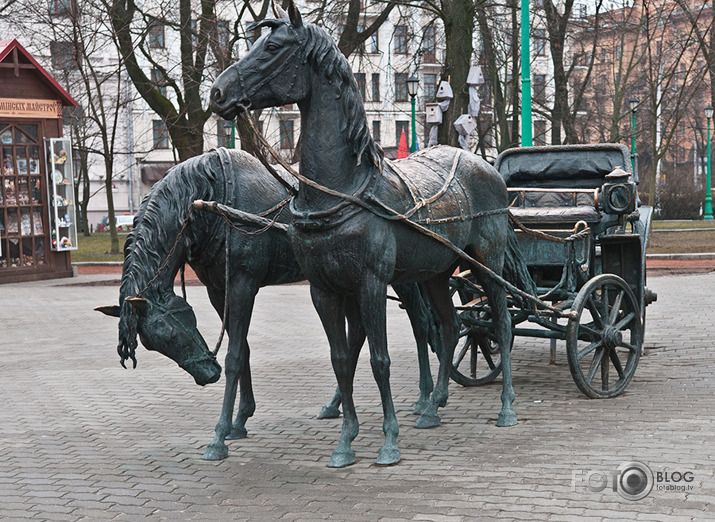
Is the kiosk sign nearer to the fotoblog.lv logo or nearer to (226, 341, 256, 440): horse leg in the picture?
(226, 341, 256, 440): horse leg

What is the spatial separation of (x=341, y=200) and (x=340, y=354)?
981 mm

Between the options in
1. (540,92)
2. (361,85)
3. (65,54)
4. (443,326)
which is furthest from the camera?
(540,92)

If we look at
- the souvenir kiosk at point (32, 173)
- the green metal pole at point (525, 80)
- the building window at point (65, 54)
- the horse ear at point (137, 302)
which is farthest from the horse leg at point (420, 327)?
the building window at point (65, 54)

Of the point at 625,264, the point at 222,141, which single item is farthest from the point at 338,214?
the point at 222,141

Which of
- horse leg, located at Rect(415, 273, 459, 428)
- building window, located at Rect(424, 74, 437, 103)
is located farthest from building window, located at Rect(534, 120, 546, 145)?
horse leg, located at Rect(415, 273, 459, 428)

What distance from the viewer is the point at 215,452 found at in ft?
19.5

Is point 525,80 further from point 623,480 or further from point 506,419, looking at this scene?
point 623,480

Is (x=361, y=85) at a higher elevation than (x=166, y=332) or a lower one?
higher

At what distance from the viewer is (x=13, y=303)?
15875 millimetres

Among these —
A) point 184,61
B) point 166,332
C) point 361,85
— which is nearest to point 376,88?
point 184,61

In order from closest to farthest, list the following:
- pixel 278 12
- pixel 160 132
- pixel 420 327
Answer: pixel 278 12
pixel 420 327
pixel 160 132

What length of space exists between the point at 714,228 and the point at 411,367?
86.1ft

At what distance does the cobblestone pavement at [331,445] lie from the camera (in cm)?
492

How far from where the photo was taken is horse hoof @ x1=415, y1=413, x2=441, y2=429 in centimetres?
665
